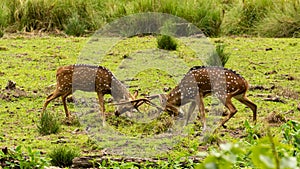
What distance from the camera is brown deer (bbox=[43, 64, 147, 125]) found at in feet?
24.7

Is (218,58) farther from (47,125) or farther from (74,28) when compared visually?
(74,28)

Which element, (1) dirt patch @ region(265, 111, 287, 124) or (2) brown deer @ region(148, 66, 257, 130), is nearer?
(2) brown deer @ region(148, 66, 257, 130)

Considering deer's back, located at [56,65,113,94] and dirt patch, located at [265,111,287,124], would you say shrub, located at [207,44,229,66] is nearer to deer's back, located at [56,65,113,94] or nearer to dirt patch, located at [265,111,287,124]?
dirt patch, located at [265,111,287,124]

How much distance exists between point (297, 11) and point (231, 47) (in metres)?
2.52

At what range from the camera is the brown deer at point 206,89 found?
714 centimetres

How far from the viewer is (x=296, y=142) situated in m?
3.64

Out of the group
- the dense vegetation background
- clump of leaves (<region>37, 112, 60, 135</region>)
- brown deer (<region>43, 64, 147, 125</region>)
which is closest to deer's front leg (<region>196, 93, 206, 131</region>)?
brown deer (<region>43, 64, 147, 125</region>)

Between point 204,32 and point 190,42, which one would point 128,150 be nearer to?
point 190,42

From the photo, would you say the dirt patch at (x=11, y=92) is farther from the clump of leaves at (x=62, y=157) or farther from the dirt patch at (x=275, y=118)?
the clump of leaves at (x=62, y=157)

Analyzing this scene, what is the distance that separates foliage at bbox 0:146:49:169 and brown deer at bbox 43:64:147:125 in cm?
315

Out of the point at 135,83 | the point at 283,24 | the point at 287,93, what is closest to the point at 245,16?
the point at 283,24

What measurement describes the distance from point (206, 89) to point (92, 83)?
124 centimetres

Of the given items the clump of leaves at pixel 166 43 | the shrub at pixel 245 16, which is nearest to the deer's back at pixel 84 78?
the clump of leaves at pixel 166 43

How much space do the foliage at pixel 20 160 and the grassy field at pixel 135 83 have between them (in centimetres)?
70
